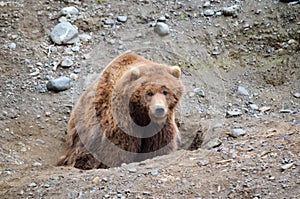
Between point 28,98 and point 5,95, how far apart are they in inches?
14.1

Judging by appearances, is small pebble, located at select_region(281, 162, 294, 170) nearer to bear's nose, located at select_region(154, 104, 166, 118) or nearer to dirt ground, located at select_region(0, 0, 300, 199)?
dirt ground, located at select_region(0, 0, 300, 199)

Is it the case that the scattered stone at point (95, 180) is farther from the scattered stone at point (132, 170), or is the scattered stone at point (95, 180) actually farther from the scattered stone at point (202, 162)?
the scattered stone at point (202, 162)

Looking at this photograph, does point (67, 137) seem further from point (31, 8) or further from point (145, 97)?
point (31, 8)

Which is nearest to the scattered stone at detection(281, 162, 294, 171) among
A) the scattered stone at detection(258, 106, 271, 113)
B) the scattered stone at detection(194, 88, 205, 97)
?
the scattered stone at detection(258, 106, 271, 113)

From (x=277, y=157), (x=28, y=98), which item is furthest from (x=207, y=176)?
(x=28, y=98)

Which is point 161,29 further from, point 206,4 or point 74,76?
point 74,76

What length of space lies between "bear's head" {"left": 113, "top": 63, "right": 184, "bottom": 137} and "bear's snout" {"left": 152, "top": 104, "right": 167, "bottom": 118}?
43 mm

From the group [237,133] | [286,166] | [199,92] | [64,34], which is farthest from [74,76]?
[286,166]

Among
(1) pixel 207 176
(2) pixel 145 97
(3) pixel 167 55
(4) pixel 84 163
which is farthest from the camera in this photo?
(3) pixel 167 55

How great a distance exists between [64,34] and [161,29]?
1685 mm

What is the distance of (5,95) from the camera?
8.46 metres

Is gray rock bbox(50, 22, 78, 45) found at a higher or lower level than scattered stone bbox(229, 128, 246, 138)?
lower

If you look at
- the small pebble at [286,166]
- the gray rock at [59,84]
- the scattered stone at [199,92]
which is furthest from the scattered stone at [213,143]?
the gray rock at [59,84]

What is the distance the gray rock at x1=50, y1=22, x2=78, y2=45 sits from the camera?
934 cm
